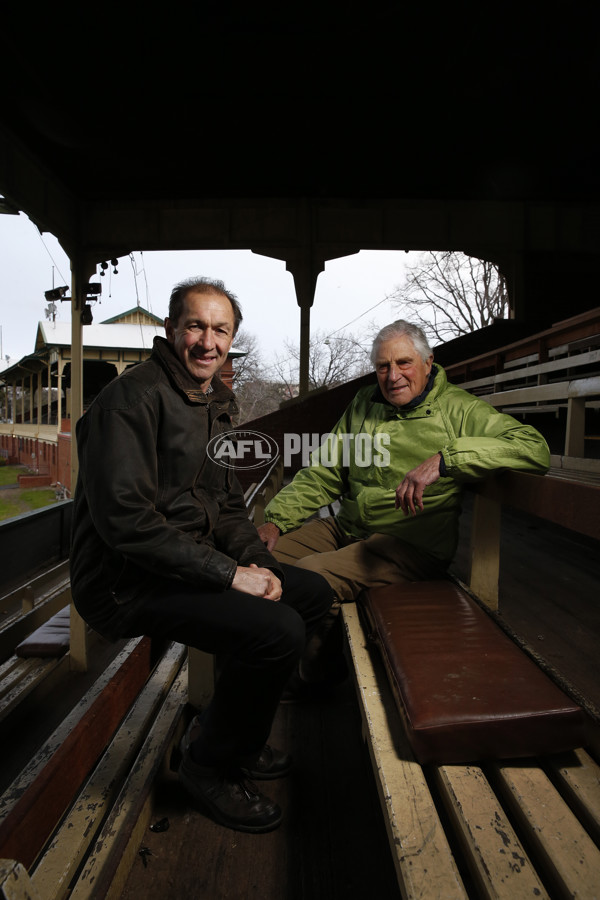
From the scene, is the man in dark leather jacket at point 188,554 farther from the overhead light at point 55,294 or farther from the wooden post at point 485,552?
the overhead light at point 55,294

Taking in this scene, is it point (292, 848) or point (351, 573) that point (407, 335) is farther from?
point (292, 848)

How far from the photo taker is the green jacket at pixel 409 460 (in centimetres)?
166

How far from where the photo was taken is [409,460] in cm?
195

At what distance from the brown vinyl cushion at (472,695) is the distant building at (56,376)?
11906mm

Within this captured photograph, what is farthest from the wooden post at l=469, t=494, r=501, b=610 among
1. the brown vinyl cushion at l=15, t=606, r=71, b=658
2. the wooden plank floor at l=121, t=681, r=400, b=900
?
the brown vinyl cushion at l=15, t=606, r=71, b=658

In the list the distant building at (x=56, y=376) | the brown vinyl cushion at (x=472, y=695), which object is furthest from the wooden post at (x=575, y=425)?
the distant building at (x=56, y=376)

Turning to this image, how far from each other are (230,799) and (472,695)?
29.9 inches

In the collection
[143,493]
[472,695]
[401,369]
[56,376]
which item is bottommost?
[472,695]

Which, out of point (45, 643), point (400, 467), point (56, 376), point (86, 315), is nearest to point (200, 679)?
point (400, 467)

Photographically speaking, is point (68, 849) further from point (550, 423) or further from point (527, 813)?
point (550, 423)

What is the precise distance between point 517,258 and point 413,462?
6229 mm

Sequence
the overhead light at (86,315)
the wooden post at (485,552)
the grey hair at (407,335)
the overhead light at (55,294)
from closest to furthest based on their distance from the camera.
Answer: the wooden post at (485,552), the grey hair at (407,335), the overhead light at (86,315), the overhead light at (55,294)

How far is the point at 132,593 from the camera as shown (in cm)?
133

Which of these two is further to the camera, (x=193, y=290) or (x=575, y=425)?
(x=575, y=425)
